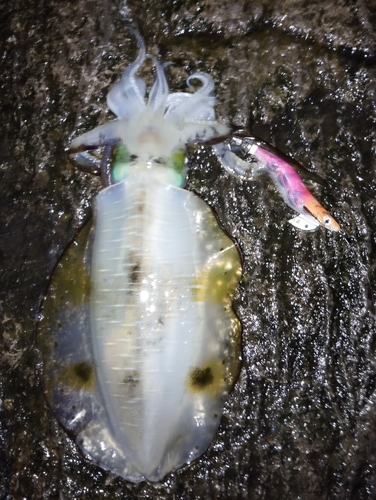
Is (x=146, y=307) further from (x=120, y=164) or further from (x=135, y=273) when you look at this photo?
(x=120, y=164)

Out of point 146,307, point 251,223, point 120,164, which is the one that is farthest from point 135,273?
point 251,223

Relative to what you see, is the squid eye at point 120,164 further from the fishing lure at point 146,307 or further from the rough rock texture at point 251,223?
the rough rock texture at point 251,223

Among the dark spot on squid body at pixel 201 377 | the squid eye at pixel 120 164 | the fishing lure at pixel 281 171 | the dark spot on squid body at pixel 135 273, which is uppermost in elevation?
the squid eye at pixel 120 164

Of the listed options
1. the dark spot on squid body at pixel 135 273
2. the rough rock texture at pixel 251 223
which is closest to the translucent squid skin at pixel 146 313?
the dark spot on squid body at pixel 135 273

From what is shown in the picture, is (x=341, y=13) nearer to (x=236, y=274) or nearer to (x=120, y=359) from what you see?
(x=236, y=274)

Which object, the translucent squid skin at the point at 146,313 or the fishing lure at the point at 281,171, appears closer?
the translucent squid skin at the point at 146,313
